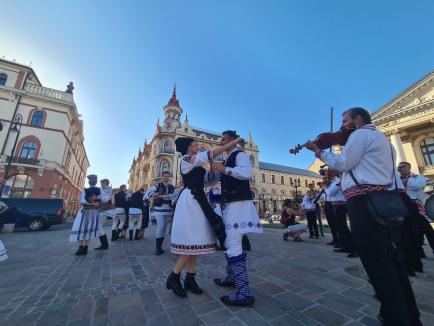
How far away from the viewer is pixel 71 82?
2775 centimetres

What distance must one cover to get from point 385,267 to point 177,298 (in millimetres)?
2168

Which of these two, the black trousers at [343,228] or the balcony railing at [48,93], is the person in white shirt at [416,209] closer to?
the black trousers at [343,228]

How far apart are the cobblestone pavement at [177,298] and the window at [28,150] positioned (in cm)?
2558

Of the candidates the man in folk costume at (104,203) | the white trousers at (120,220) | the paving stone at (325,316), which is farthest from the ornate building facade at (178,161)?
the paving stone at (325,316)

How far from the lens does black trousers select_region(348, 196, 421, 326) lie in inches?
61.7

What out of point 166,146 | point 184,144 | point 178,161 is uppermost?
point 166,146

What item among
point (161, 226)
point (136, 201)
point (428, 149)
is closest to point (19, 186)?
point (136, 201)

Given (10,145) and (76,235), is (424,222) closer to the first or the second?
(76,235)

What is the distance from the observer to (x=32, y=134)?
927 inches

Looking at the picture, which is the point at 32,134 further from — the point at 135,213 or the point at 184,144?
the point at 184,144

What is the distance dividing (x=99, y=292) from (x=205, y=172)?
212cm

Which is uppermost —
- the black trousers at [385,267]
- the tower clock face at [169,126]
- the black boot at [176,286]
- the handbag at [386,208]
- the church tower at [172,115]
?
the church tower at [172,115]

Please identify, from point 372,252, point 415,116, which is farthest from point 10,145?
point 415,116

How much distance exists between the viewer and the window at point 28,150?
22.9 m
